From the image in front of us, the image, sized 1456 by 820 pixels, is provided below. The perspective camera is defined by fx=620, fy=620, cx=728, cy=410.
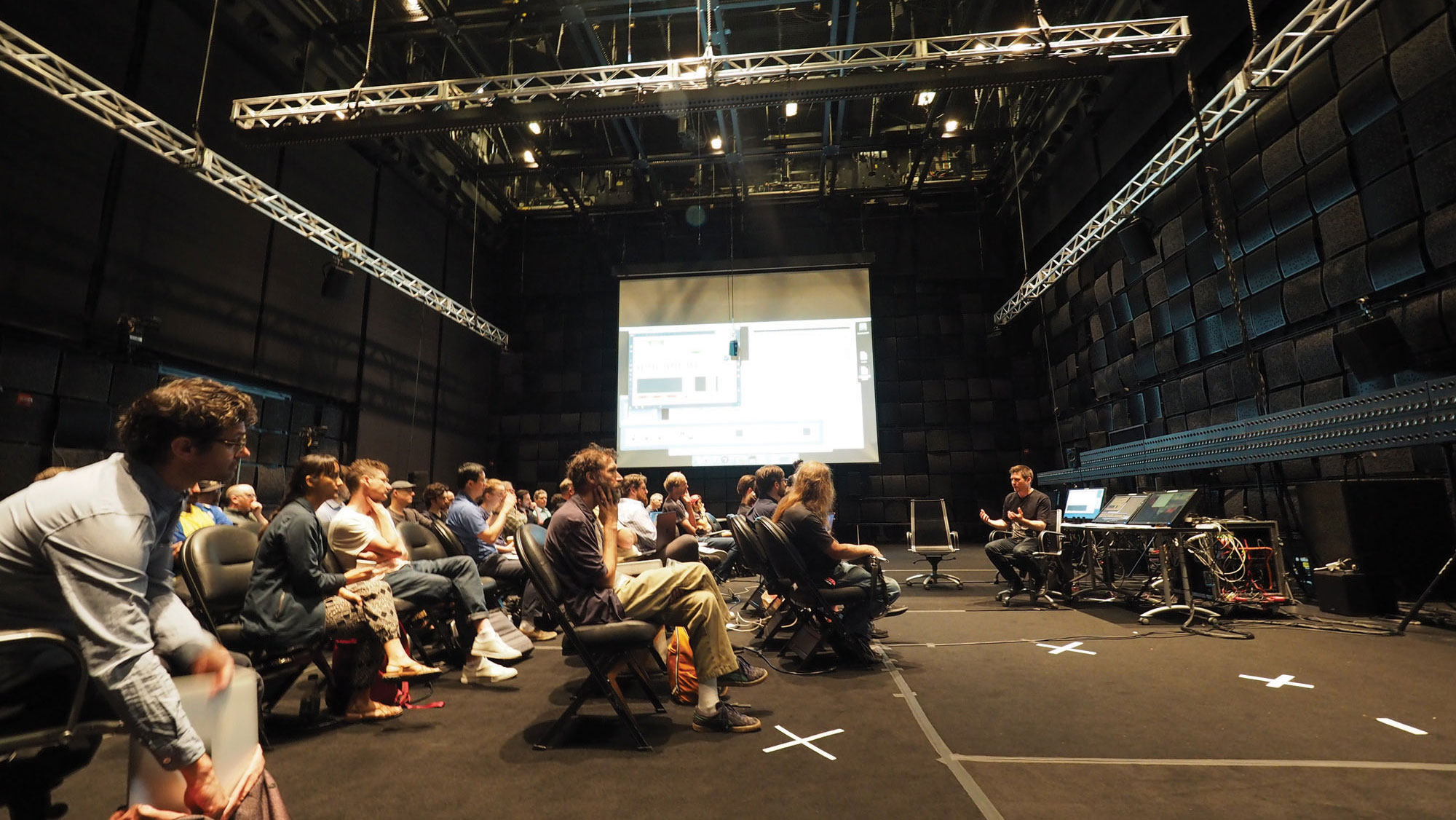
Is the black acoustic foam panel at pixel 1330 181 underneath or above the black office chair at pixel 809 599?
above

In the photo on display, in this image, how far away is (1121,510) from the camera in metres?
5.02

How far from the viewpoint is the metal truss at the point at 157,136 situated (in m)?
4.41

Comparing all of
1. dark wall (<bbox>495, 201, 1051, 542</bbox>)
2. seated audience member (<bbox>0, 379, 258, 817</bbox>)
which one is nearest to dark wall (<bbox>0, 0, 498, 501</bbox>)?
dark wall (<bbox>495, 201, 1051, 542</bbox>)

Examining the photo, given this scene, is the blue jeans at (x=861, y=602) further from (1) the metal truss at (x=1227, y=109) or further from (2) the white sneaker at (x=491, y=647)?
(1) the metal truss at (x=1227, y=109)

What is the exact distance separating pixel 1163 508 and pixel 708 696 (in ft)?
12.6

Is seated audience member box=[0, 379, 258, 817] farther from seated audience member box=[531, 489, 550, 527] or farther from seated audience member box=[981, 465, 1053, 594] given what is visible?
seated audience member box=[531, 489, 550, 527]

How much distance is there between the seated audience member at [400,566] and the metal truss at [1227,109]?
6.34 metres

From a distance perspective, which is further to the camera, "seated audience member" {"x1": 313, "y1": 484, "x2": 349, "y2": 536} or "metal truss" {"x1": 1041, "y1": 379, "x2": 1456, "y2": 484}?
"metal truss" {"x1": 1041, "y1": 379, "x2": 1456, "y2": 484}

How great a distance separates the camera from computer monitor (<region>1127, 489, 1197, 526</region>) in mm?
4355

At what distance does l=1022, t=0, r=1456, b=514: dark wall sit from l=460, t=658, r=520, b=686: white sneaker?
6.04 m

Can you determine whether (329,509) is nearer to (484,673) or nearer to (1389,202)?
(484,673)

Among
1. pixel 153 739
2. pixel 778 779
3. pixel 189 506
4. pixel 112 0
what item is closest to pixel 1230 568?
pixel 778 779

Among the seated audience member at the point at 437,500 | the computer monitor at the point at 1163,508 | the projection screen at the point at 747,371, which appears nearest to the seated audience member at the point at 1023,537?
the computer monitor at the point at 1163,508

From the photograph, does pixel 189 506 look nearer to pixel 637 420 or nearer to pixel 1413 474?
pixel 637 420
